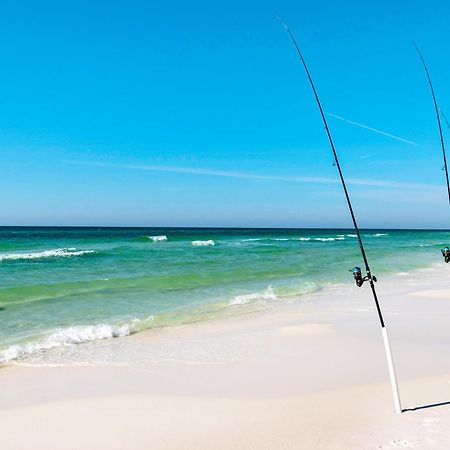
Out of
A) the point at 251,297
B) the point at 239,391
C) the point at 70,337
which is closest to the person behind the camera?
the point at 239,391

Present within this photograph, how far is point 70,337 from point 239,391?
462cm

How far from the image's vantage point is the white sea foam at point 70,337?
27.4 ft

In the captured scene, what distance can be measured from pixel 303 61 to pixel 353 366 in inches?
186

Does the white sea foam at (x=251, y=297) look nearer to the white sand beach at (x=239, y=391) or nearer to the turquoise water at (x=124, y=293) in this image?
the turquoise water at (x=124, y=293)

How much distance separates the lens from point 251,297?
1490 centimetres

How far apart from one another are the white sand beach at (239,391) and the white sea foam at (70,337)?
44cm

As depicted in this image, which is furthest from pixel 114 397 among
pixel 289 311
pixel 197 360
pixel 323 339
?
pixel 289 311

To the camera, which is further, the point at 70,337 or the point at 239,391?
the point at 70,337

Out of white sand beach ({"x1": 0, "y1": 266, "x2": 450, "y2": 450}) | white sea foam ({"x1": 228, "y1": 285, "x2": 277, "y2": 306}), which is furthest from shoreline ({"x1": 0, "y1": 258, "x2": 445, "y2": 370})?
white sand beach ({"x1": 0, "y1": 266, "x2": 450, "y2": 450})

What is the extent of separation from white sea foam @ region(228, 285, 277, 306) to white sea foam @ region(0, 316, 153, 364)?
12.3 feet

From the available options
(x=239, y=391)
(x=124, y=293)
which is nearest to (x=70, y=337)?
(x=239, y=391)

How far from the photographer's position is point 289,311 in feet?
41.3

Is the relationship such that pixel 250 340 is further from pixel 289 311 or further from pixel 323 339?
pixel 289 311

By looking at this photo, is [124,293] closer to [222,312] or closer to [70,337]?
[222,312]
